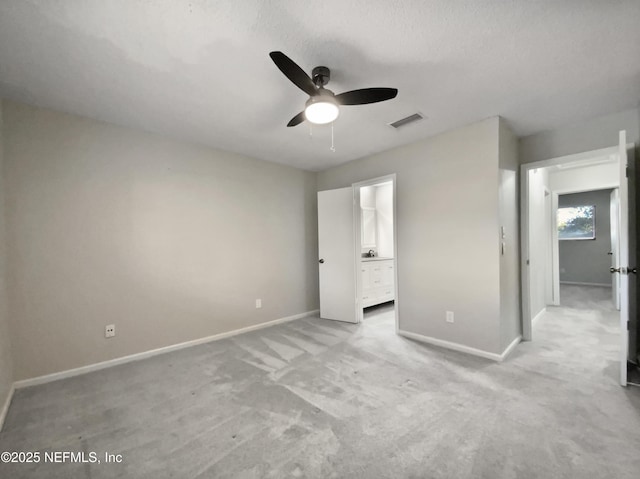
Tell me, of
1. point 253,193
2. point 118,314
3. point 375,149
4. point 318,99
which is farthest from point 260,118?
point 118,314

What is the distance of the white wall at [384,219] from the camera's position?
5402 millimetres

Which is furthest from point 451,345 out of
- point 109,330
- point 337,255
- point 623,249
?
point 109,330

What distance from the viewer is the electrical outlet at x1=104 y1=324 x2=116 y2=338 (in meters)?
2.54

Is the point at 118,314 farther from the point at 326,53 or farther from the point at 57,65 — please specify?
the point at 326,53

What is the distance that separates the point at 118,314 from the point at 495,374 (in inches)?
144

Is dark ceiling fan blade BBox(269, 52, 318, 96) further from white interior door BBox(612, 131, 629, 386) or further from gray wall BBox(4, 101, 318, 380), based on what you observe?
white interior door BBox(612, 131, 629, 386)

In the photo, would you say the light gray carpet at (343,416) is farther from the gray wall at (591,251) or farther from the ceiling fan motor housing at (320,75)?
the gray wall at (591,251)

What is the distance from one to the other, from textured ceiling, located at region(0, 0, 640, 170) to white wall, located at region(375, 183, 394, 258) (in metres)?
2.82

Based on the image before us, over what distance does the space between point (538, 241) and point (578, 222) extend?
444 cm

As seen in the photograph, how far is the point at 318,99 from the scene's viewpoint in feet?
5.64

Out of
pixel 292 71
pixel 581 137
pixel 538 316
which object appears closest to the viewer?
pixel 292 71

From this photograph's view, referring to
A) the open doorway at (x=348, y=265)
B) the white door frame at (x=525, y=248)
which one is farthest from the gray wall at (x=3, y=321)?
the white door frame at (x=525, y=248)

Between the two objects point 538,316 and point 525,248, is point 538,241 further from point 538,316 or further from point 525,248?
point 525,248

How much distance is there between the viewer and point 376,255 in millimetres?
5348
